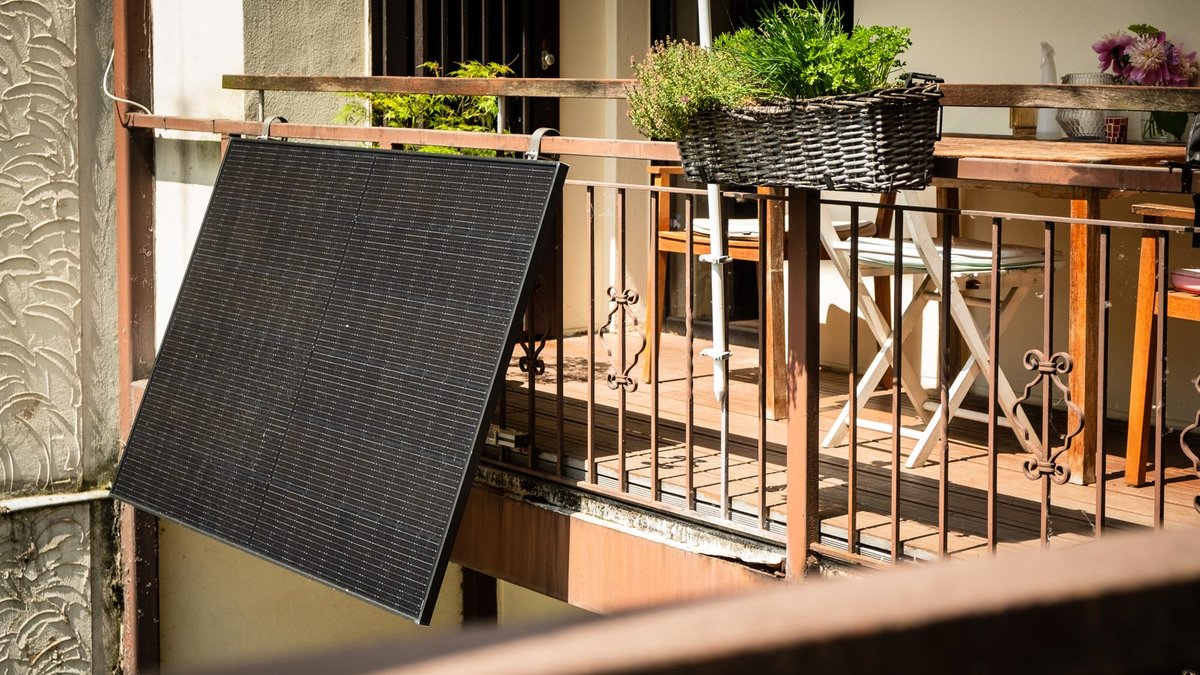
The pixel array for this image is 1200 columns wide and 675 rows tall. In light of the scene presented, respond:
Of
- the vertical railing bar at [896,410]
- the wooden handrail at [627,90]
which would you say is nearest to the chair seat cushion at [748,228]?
the wooden handrail at [627,90]

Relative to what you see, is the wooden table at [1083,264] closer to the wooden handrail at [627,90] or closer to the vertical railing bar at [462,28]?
the wooden handrail at [627,90]

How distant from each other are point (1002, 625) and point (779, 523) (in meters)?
3.42

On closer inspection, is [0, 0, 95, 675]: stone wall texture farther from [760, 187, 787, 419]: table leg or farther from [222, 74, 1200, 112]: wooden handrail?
[760, 187, 787, 419]: table leg

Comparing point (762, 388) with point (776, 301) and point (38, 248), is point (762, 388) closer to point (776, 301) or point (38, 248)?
point (776, 301)

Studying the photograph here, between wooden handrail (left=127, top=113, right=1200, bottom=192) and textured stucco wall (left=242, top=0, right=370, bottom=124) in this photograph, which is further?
textured stucco wall (left=242, top=0, right=370, bottom=124)

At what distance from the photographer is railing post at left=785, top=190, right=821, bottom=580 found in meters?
3.36

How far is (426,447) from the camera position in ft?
12.5

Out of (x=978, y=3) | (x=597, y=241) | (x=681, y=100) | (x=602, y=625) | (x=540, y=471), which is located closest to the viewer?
(x=602, y=625)

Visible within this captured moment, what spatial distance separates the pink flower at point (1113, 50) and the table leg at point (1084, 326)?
1.16m

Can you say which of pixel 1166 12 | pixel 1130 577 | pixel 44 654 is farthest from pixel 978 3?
pixel 1130 577

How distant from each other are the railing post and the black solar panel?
0.75 meters

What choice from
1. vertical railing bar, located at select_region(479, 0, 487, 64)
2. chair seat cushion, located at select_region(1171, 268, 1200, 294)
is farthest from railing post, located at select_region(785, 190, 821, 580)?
vertical railing bar, located at select_region(479, 0, 487, 64)

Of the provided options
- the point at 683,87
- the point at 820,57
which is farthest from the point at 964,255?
the point at 820,57

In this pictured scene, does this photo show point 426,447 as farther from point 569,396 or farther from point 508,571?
point 569,396
